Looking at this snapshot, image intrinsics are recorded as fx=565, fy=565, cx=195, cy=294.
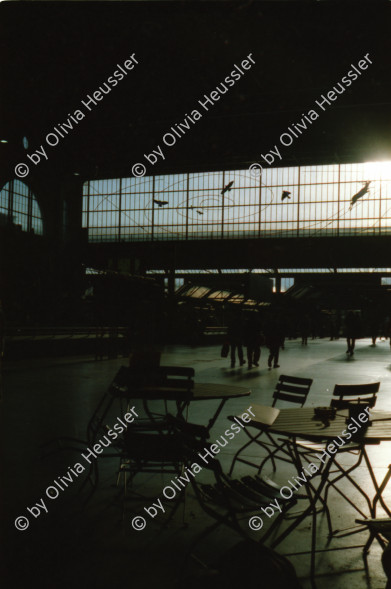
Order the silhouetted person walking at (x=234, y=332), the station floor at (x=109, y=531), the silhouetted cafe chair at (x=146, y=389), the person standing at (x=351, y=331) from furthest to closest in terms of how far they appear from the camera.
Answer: the person standing at (x=351, y=331) → the silhouetted person walking at (x=234, y=332) → the silhouetted cafe chair at (x=146, y=389) → the station floor at (x=109, y=531)

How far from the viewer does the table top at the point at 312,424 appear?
10.2 feet

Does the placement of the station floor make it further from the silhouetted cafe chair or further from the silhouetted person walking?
the silhouetted person walking

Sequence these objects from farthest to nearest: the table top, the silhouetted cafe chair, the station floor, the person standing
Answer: the person standing
the silhouetted cafe chair
the table top
the station floor

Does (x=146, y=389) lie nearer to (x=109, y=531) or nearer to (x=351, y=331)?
(x=109, y=531)

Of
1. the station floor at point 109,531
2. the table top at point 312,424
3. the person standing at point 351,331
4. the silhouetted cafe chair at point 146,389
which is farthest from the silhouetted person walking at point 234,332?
the table top at point 312,424

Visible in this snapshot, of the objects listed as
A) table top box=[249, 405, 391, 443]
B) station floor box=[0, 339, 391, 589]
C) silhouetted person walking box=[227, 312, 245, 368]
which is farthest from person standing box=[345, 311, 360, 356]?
table top box=[249, 405, 391, 443]

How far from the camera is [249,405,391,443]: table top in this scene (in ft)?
10.2

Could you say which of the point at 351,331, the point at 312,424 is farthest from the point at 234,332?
the point at 312,424

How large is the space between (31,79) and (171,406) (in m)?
4.56

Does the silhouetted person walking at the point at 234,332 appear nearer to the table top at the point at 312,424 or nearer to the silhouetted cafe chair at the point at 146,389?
the silhouetted cafe chair at the point at 146,389

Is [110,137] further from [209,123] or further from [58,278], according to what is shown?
[58,278]

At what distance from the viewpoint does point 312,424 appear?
343 centimetres

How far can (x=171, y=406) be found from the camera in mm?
7738

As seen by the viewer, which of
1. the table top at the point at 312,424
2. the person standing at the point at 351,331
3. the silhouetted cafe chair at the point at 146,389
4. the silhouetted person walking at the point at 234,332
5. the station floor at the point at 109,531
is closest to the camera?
the station floor at the point at 109,531
